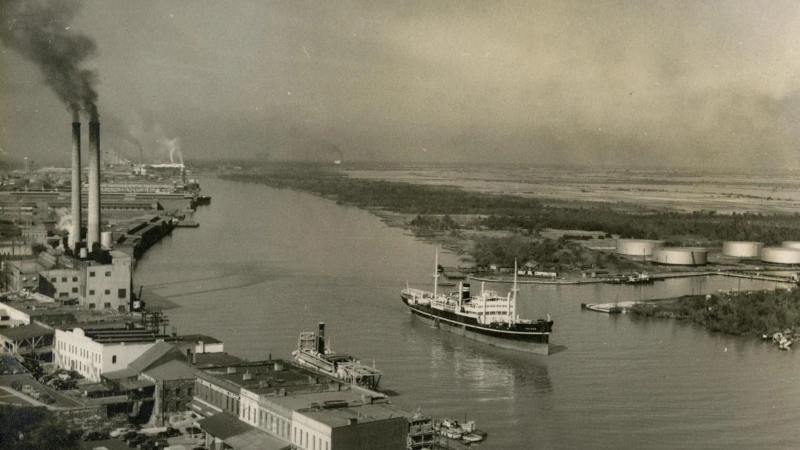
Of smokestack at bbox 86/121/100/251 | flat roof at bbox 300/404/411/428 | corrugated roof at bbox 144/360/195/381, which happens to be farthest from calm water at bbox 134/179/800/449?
corrugated roof at bbox 144/360/195/381

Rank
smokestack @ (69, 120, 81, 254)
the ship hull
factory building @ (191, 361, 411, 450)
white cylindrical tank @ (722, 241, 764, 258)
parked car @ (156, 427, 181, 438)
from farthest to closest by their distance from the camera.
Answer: white cylindrical tank @ (722, 241, 764, 258) → smokestack @ (69, 120, 81, 254) → the ship hull → parked car @ (156, 427, 181, 438) → factory building @ (191, 361, 411, 450)

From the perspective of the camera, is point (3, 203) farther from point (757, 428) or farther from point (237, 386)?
point (757, 428)

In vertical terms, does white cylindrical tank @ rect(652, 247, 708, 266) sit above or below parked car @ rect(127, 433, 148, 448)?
above

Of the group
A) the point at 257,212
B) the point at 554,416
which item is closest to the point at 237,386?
the point at 554,416

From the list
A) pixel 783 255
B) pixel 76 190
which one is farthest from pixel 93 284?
pixel 783 255

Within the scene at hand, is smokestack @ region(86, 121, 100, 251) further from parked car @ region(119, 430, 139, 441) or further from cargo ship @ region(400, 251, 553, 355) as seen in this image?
parked car @ region(119, 430, 139, 441)

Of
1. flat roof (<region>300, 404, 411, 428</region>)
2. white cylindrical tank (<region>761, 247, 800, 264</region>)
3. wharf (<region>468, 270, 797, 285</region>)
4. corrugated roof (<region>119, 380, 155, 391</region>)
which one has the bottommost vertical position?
wharf (<region>468, 270, 797, 285</region>)

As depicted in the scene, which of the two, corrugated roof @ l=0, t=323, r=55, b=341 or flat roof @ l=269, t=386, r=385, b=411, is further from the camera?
corrugated roof @ l=0, t=323, r=55, b=341

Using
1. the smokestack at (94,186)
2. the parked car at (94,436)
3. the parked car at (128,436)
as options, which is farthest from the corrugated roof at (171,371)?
the smokestack at (94,186)
